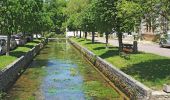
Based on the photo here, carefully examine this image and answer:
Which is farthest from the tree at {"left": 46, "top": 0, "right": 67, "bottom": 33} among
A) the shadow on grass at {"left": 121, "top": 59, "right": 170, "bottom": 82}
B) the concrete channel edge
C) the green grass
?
the shadow on grass at {"left": 121, "top": 59, "right": 170, "bottom": 82}

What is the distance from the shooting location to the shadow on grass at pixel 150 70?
1999 cm

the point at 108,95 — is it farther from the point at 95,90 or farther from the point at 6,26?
the point at 6,26

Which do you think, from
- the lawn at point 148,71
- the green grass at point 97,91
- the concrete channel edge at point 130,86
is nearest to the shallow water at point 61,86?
the green grass at point 97,91

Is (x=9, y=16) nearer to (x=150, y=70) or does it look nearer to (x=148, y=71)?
(x=150, y=70)

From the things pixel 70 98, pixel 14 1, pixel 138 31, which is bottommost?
pixel 70 98

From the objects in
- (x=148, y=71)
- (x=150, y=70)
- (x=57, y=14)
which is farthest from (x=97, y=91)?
(x=57, y=14)

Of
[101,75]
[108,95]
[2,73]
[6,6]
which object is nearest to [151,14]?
[108,95]

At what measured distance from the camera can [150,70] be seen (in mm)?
22156

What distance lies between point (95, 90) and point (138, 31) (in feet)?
12.2

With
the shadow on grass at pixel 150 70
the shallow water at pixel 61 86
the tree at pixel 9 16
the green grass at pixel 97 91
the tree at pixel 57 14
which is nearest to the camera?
the shadow on grass at pixel 150 70

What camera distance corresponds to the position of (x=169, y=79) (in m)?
19.0

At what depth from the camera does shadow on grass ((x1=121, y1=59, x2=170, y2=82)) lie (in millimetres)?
19994

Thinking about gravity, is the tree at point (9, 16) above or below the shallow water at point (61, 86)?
above

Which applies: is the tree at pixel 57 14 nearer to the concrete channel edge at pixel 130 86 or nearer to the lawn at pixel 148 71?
the concrete channel edge at pixel 130 86
